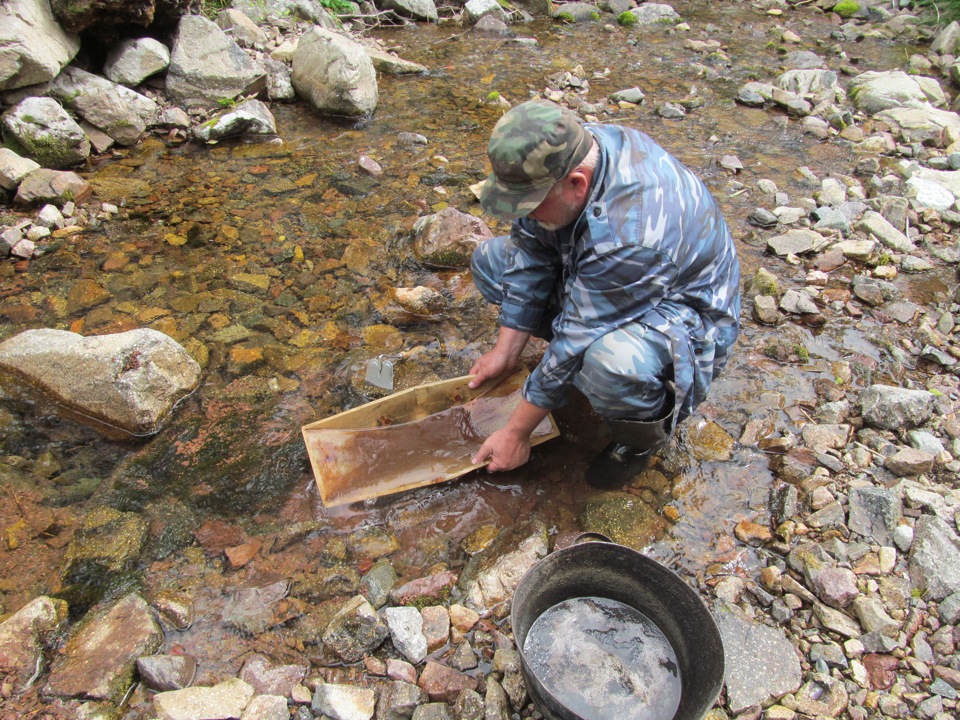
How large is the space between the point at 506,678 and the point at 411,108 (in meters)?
4.66

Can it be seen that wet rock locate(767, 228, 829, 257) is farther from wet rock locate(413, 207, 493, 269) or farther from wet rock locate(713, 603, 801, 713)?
wet rock locate(713, 603, 801, 713)

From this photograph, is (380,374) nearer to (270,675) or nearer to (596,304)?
(596,304)

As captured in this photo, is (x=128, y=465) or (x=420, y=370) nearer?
(x=128, y=465)

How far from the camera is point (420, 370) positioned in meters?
3.00

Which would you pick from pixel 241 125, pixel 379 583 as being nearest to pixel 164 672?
pixel 379 583

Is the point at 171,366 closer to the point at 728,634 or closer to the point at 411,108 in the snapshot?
the point at 728,634

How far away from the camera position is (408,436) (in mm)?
2646

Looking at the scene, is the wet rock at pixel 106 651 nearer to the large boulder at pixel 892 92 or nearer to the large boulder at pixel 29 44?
the large boulder at pixel 29 44

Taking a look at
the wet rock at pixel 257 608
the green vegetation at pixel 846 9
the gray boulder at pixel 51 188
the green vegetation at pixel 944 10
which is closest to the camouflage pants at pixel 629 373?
the wet rock at pixel 257 608

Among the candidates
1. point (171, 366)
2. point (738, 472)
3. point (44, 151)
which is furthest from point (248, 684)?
point (44, 151)

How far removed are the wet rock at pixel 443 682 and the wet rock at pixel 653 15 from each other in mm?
7692

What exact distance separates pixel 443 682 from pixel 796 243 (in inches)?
124

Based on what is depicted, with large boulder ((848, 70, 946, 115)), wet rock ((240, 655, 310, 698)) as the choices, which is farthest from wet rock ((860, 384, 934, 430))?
large boulder ((848, 70, 946, 115))

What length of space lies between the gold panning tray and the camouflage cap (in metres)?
0.99
